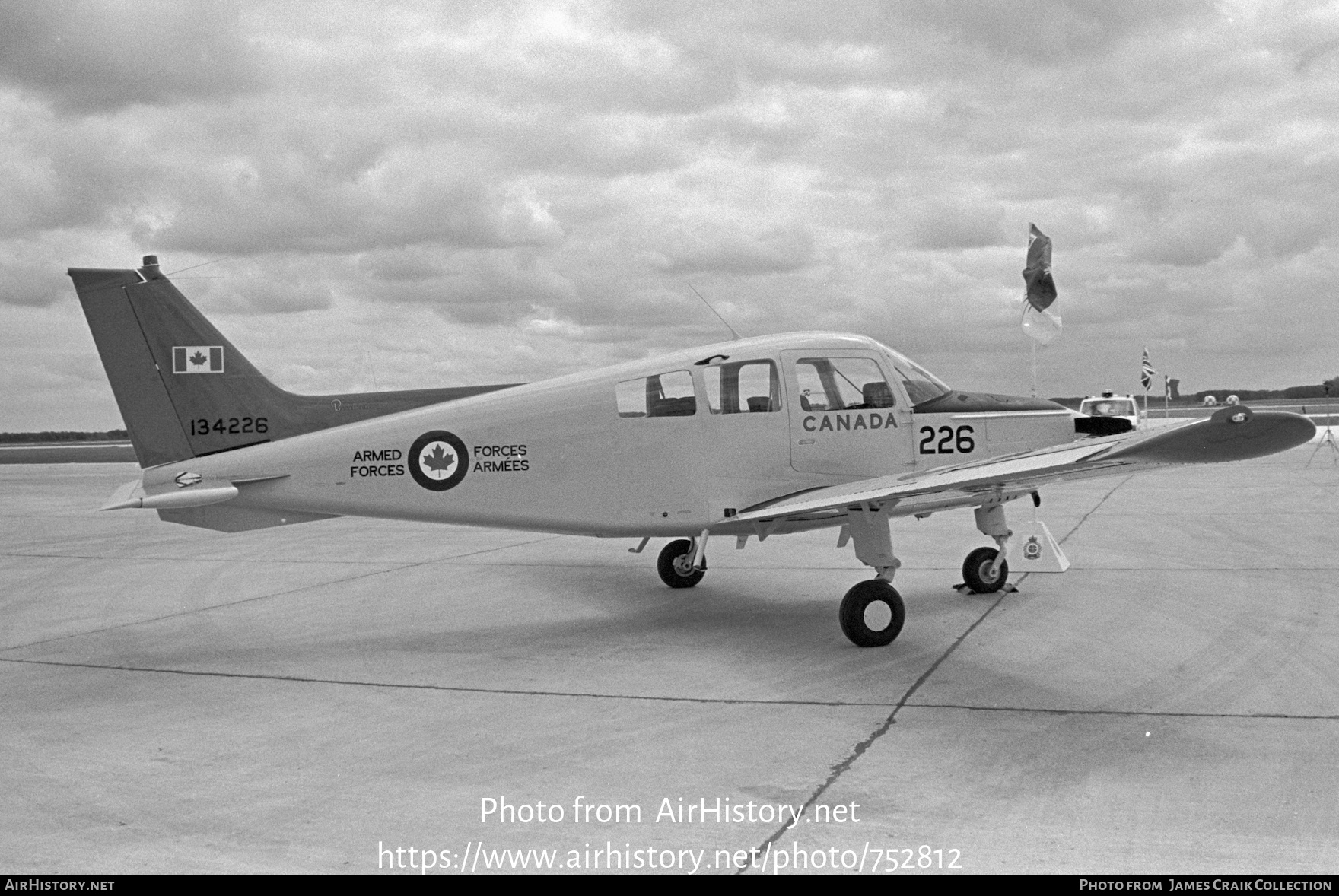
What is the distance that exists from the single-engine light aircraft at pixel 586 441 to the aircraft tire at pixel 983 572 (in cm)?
101

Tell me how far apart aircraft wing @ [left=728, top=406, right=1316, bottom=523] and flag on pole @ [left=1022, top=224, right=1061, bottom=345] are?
5950 millimetres

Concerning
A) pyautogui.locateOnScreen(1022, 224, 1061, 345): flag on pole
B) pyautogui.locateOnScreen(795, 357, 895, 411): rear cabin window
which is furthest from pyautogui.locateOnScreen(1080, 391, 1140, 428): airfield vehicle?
pyautogui.locateOnScreen(795, 357, 895, 411): rear cabin window

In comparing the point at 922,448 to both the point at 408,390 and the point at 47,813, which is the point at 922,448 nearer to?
the point at 408,390

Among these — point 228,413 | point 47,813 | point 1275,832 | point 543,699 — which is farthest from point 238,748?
point 1275,832

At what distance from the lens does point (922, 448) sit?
34.3ft

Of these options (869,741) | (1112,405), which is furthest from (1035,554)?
(1112,405)

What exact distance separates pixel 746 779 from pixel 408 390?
19.3ft

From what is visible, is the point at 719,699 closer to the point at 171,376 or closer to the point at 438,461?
the point at 438,461

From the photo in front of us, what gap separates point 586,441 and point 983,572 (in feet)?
14.5

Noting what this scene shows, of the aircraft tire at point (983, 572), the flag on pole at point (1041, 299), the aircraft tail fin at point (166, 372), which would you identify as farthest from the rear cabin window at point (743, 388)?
the flag on pole at point (1041, 299)

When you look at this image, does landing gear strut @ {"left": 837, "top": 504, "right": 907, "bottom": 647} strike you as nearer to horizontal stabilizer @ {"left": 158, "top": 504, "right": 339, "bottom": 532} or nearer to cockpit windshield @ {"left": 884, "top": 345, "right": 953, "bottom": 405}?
cockpit windshield @ {"left": 884, "top": 345, "right": 953, "bottom": 405}

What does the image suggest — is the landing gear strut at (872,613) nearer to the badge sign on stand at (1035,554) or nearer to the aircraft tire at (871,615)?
the aircraft tire at (871,615)

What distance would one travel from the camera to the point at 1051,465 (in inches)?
307

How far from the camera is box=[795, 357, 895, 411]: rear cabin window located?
33.8 ft
